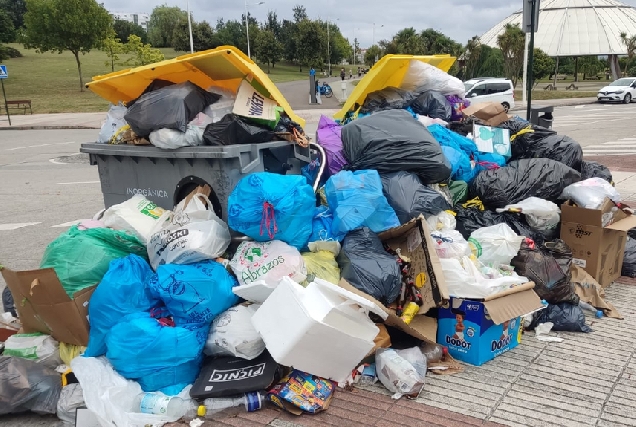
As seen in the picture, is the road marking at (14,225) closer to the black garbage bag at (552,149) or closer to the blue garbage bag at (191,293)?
the blue garbage bag at (191,293)

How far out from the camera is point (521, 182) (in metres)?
4.43

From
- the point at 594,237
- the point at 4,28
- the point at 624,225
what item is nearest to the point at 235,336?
the point at 594,237

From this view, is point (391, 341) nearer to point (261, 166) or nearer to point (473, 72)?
point (261, 166)

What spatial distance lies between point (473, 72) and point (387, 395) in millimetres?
38389

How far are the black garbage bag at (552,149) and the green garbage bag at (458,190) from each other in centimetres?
99

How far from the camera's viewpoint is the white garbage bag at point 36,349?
10.5ft

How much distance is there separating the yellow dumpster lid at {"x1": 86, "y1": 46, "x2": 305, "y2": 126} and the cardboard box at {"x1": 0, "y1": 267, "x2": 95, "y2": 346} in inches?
69.3

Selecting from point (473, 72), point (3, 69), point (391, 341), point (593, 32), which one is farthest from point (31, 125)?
point (593, 32)

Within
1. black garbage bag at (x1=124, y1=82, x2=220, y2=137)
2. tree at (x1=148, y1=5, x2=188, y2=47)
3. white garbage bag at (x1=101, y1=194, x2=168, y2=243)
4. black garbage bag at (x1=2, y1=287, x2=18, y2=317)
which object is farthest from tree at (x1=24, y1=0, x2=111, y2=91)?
tree at (x1=148, y1=5, x2=188, y2=47)

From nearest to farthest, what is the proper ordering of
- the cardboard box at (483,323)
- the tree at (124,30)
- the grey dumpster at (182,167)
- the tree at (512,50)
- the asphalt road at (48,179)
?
the cardboard box at (483,323) < the grey dumpster at (182,167) < the asphalt road at (48,179) < the tree at (512,50) < the tree at (124,30)

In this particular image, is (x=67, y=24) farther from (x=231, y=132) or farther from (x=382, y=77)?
(x=231, y=132)

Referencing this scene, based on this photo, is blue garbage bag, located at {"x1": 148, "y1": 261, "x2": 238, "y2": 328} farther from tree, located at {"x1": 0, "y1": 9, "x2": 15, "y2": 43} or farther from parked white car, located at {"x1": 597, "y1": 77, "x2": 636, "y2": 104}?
tree, located at {"x1": 0, "y1": 9, "x2": 15, "y2": 43}

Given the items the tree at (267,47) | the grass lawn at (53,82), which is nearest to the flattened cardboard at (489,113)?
the grass lawn at (53,82)

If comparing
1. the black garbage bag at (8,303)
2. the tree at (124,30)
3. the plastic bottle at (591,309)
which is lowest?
the plastic bottle at (591,309)
